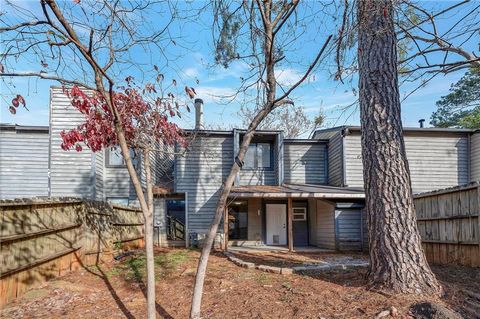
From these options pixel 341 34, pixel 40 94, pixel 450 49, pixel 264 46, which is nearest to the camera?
pixel 40 94

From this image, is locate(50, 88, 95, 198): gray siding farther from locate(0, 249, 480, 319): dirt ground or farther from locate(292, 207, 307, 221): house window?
locate(292, 207, 307, 221): house window

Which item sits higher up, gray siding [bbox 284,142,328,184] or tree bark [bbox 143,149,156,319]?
gray siding [bbox 284,142,328,184]

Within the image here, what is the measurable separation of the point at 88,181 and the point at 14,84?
9465 mm

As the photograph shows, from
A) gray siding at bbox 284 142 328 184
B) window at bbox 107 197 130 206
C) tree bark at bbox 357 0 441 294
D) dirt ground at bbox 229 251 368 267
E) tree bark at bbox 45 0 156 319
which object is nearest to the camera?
tree bark at bbox 45 0 156 319

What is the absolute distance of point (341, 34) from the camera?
15.4 feet

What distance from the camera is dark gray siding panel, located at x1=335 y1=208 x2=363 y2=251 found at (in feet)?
44.0

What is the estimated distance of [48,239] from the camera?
582 cm

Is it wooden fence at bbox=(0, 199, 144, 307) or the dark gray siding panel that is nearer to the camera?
wooden fence at bbox=(0, 199, 144, 307)

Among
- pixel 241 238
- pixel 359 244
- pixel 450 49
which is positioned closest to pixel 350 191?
pixel 359 244

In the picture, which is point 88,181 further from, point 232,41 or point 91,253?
point 232,41

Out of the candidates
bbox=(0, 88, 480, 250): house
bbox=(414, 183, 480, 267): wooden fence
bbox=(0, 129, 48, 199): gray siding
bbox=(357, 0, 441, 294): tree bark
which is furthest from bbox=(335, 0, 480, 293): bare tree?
bbox=(0, 129, 48, 199): gray siding

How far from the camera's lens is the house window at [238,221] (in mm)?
15242

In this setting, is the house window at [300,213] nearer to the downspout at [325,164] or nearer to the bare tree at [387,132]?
the downspout at [325,164]

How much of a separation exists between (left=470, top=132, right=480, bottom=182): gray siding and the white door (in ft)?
26.3
